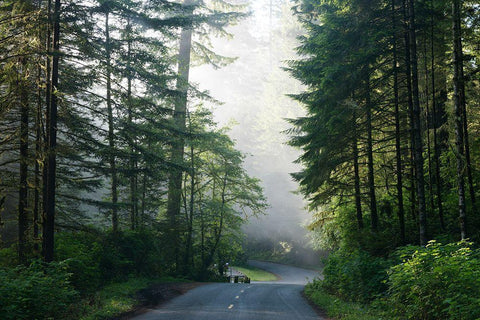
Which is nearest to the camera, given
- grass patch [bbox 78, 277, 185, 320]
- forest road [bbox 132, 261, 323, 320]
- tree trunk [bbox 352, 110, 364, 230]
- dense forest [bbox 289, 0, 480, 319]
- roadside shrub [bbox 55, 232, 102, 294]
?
forest road [bbox 132, 261, 323, 320]

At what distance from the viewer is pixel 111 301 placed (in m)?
13.8

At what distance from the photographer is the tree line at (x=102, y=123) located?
43.0 feet

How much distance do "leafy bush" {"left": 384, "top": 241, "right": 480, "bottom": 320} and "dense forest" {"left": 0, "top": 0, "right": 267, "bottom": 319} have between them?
8.60m

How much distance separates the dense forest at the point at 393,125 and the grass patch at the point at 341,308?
22.7 inches

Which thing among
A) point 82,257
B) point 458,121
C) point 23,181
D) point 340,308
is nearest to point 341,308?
point 340,308

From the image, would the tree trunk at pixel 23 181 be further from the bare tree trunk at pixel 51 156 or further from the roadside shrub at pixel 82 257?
the roadside shrub at pixel 82 257

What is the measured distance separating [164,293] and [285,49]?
182 ft

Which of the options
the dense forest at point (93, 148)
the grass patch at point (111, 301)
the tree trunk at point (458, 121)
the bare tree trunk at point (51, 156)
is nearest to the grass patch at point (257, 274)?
the dense forest at point (93, 148)

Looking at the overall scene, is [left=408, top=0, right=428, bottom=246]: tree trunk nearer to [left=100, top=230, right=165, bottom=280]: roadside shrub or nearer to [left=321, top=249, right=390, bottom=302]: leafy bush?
[left=321, top=249, right=390, bottom=302]: leafy bush

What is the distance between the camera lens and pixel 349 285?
15453mm

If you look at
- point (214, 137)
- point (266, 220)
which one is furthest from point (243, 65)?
point (214, 137)

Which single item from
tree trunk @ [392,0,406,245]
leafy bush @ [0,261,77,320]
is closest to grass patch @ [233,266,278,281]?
tree trunk @ [392,0,406,245]

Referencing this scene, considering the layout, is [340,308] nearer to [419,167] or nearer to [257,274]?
[419,167]

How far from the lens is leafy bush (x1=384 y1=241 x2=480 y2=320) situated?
26.6ft
